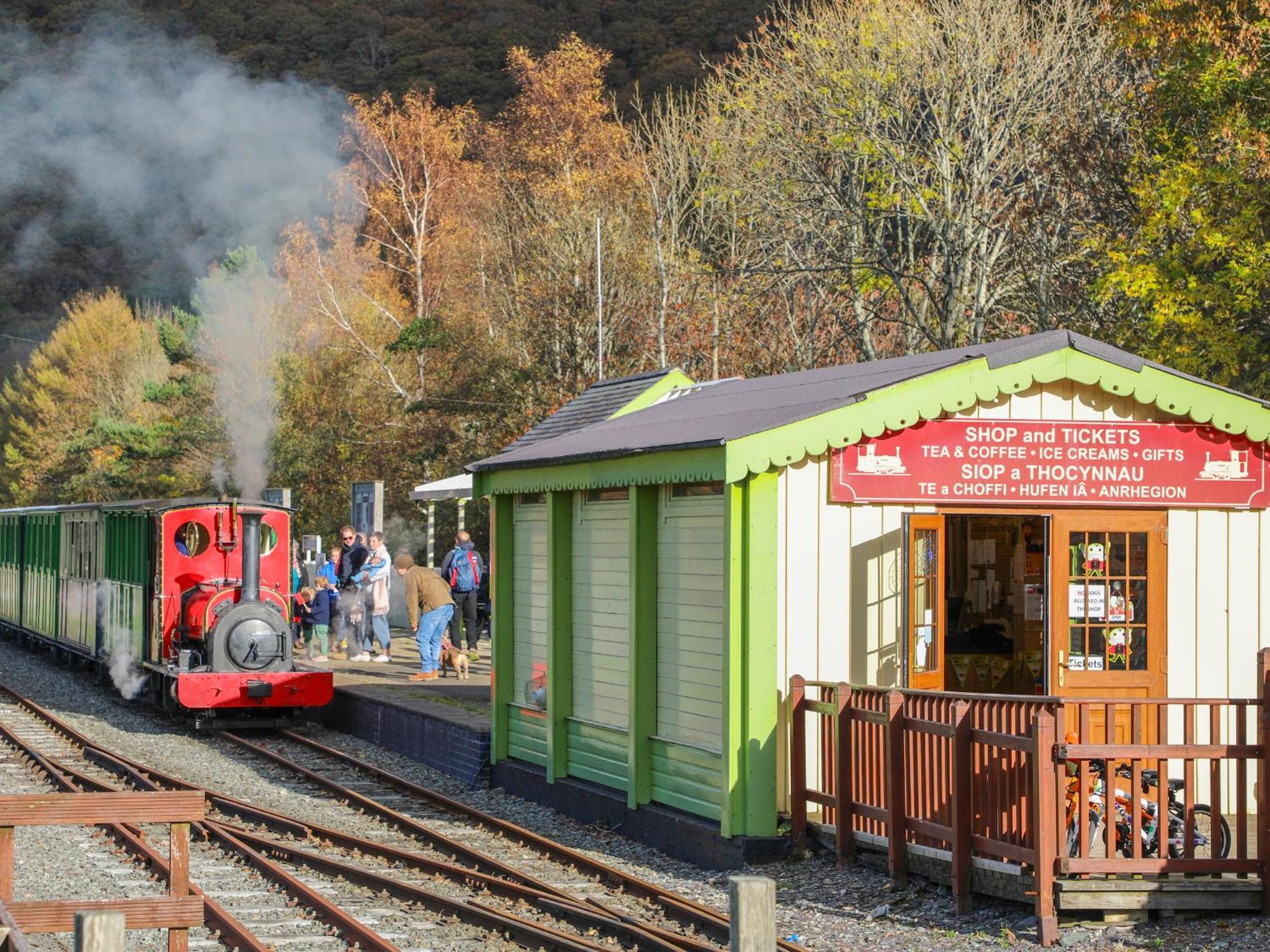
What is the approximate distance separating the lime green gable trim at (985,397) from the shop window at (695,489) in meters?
0.59

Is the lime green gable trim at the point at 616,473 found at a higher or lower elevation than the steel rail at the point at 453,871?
higher

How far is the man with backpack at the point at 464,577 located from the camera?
21969 millimetres

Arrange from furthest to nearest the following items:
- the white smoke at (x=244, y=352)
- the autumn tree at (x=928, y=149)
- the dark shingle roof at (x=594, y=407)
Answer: the white smoke at (x=244, y=352) < the autumn tree at (x=928, y=149) < the dark shingle roof at (x=594, y=407)

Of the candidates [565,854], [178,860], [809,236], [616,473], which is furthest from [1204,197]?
[178,860]

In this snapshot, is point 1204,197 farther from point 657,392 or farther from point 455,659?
point 455,659

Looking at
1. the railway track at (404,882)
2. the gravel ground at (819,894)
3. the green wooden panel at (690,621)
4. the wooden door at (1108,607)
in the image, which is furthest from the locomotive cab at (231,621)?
the wooden door at (1108,607)

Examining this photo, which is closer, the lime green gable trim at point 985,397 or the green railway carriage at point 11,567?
the lime green gable trim at point 985,397

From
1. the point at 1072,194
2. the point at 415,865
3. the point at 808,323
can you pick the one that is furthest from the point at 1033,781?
the point at 808,323

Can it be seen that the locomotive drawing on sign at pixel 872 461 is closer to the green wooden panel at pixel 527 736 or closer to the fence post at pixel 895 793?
the fence post at pixel 895 793

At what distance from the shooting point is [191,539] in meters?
19.4

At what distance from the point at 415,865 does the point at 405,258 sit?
4643cm

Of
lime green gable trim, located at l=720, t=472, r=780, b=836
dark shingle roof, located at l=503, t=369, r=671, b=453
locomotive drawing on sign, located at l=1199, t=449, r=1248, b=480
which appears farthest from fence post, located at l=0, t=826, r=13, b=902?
dark shingle roof, located at l=503, t=369, r=671, b=453

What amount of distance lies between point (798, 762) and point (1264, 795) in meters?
2.81

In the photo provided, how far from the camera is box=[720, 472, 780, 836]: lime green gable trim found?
10.3m
